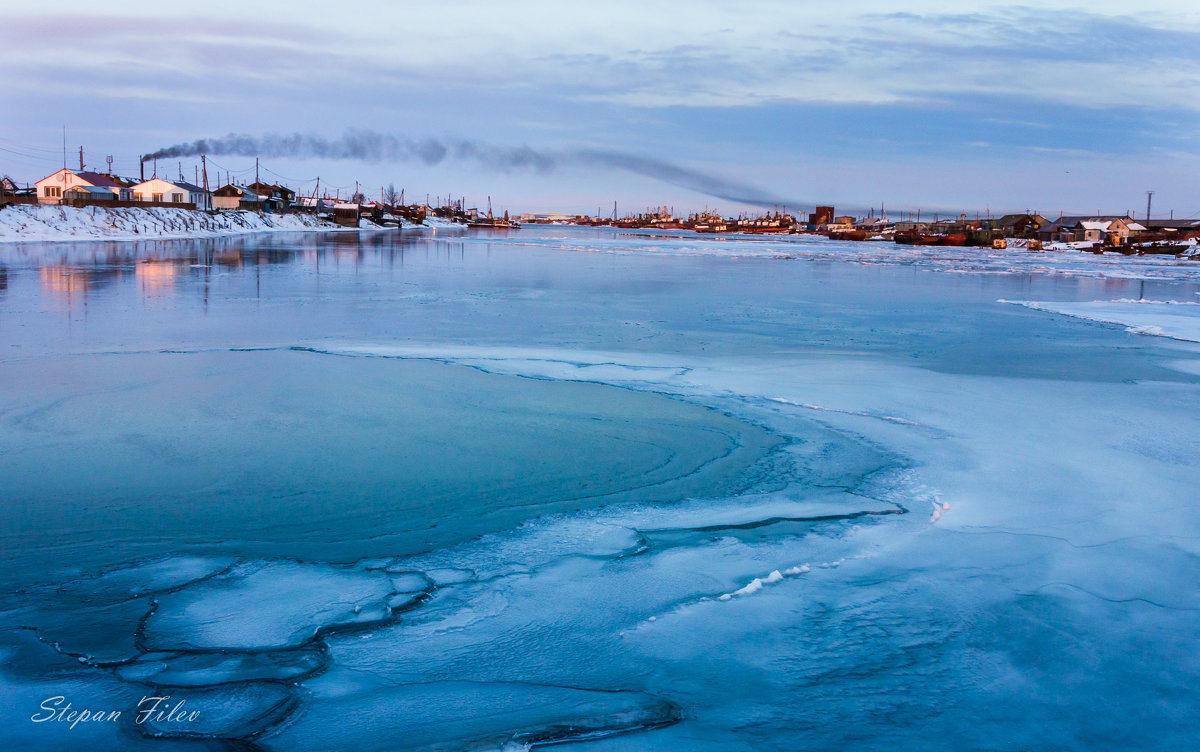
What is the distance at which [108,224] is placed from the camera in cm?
3697

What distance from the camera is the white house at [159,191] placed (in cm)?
6222

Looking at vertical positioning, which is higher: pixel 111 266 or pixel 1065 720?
pixel 111 266

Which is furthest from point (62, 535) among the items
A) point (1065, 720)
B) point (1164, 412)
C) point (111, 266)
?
point (111, 266)

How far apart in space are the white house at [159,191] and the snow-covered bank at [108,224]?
1135 centimetres

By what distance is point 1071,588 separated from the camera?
11.1 feet

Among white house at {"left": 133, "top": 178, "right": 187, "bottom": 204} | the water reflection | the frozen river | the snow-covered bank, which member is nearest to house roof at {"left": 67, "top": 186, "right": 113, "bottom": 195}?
white house at {"left": 133, "top": 178, "right": 187, "bottom": 204}

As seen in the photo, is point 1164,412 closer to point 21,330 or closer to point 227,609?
point 227,609

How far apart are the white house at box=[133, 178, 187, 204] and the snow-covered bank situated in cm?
1135

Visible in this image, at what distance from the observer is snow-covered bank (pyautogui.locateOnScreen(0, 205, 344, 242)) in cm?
3164

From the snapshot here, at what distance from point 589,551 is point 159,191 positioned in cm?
6897

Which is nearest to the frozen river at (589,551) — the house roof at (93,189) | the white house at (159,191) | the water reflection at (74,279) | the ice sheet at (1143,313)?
the ice sheet at (1143,313)

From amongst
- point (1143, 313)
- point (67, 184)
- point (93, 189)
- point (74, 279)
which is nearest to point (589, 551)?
point (1143, 313)

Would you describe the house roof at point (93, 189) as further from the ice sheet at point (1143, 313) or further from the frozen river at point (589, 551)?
the ice sheet at point (1143, 313)

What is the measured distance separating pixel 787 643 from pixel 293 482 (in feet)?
9.01
